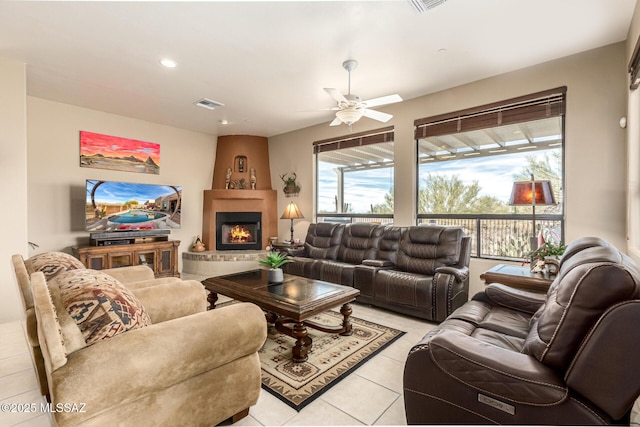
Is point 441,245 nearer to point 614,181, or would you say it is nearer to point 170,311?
point 614,181

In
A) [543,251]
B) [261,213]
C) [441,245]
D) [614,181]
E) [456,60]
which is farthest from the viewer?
[261,213]

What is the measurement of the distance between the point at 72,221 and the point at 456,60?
5.72 metres

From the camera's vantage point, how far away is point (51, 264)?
1.81 metres

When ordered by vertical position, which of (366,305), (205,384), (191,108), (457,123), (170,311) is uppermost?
(191,108)

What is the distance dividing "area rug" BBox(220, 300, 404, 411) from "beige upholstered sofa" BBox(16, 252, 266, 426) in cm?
40

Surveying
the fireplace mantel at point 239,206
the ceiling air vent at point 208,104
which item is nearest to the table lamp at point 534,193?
the ceiling air vent at point 208,104

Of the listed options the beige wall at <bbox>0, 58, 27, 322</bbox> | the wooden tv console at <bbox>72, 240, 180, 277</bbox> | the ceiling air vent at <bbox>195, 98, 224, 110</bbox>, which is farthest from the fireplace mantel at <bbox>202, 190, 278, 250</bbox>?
the beige wall at <bbox>0, 58, 27, 322</bbox>

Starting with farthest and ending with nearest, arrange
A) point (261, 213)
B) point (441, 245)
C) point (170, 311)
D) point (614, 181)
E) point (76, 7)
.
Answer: point (261, 213)
point (441, 245)
point (614, 181)
point (76, 7)
point (170, 311)

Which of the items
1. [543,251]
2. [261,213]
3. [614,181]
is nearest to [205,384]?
[543,251]

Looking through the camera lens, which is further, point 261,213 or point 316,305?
point 261,213

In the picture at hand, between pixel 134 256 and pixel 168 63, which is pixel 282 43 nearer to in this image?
pixel 168 63

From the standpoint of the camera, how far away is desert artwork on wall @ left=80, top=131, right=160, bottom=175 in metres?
4.66

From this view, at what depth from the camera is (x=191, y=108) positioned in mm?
4633

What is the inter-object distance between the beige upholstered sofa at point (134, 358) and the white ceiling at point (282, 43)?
7.45 ft
